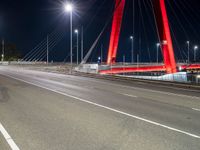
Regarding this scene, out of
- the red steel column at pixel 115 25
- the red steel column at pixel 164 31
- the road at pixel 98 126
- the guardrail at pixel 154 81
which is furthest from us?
the red steel column at pixel 115 25

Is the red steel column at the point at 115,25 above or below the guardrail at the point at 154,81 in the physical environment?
above

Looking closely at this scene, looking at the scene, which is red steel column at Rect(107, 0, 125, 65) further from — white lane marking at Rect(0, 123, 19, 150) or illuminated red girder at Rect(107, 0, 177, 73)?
white lane marking at Rect(0, 123, 19, 150)

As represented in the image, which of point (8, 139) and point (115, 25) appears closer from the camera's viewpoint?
point (8, 139)

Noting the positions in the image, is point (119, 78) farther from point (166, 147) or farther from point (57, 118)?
point (166, 147)

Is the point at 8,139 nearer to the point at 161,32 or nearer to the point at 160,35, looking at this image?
the point at 161,32

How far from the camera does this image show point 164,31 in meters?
45.9

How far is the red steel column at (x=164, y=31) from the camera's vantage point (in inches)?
1738

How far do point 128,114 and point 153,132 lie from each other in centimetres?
270

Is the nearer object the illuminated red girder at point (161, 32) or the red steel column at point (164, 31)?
the red steel column at point (164, 31)

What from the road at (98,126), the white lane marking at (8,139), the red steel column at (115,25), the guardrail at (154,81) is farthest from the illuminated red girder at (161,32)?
the white lane marking at (8,139)

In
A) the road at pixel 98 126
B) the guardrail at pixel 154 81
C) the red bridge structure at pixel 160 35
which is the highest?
the red bridge structure at pixel 160 35

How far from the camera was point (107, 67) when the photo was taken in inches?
1839

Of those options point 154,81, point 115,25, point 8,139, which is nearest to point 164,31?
point 115,25

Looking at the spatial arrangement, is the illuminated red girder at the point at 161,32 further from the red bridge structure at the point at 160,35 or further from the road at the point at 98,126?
the road at the point at 98,126
